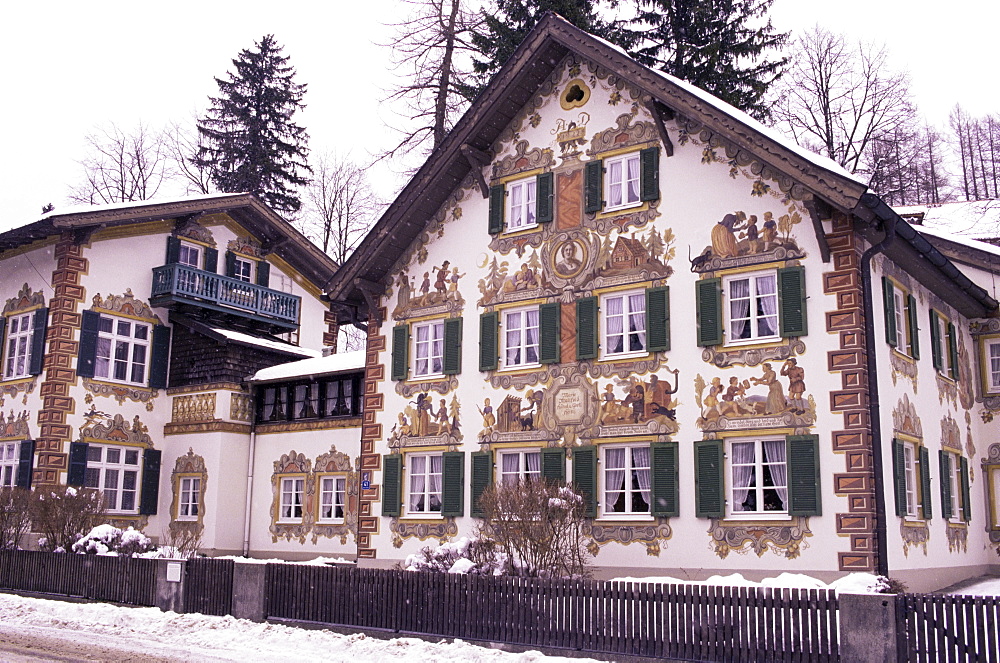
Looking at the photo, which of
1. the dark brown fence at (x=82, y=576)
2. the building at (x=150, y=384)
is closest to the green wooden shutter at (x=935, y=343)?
→ the building at (x=150, y=384)

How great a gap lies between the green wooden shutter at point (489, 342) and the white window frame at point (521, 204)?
2135 mm

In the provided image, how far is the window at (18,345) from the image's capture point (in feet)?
95.8

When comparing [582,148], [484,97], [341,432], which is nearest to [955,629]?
[582,148]

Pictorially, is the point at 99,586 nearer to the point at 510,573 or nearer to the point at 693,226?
the point at 510,573

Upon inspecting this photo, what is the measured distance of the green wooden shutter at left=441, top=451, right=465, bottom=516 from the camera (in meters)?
22.6

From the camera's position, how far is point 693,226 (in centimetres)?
2050

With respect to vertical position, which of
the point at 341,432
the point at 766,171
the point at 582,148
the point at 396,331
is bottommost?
the point at 341,432

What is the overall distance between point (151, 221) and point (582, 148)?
1484 cm

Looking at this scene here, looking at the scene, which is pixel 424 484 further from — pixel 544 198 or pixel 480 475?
pixel 544 198

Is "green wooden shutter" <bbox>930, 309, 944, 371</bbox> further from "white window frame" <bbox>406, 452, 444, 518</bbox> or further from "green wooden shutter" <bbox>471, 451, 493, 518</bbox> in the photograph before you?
"white window frame" <bbox>406, 452, 444, 518</bbox>

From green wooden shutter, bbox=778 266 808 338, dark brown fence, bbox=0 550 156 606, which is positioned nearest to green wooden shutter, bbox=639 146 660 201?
green wooden shutter, bbox=778 266 808 338

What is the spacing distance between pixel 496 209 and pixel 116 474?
555 inches

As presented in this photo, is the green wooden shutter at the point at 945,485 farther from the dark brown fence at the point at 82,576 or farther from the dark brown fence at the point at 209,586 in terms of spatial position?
the dark brown fence at the point at 82,576

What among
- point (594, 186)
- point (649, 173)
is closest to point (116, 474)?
point (594, 186)
